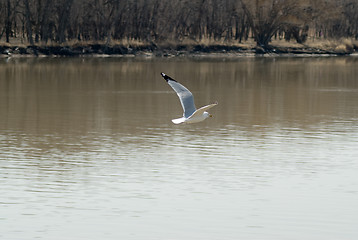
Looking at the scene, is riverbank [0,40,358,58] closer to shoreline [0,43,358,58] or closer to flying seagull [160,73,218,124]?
shoreline [0,43,358,58]

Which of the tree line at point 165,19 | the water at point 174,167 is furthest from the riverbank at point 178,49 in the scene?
the water at point 174,167

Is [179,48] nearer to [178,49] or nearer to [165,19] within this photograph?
[178,49]

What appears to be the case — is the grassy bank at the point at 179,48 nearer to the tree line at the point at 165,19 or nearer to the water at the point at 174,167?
the tree line at the point at 165,19

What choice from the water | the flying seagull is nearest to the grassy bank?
the water

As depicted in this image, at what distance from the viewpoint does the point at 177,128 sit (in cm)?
2128

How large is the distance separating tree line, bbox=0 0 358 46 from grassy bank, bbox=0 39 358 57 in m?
1.06

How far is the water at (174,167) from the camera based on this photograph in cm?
1165

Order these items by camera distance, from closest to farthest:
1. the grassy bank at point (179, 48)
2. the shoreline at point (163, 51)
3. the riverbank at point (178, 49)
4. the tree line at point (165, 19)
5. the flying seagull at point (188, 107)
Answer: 1. the flying seagull at point (188, 107)
2. the shoreline at point (163, 51)
3. the riverbank at point (178, 49)
4. the grassy bank at point (179, 48)
5. the tree line at point (165, 19)

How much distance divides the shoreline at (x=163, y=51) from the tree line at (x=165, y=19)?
1413mm

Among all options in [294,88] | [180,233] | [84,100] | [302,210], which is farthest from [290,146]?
[294,88]

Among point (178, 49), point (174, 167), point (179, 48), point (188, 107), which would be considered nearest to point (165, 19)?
point (179, 48)

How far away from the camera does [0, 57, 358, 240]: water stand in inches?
459

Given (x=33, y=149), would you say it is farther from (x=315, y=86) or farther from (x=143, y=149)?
(x=315, y=86)

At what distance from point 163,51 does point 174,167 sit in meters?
49.5
